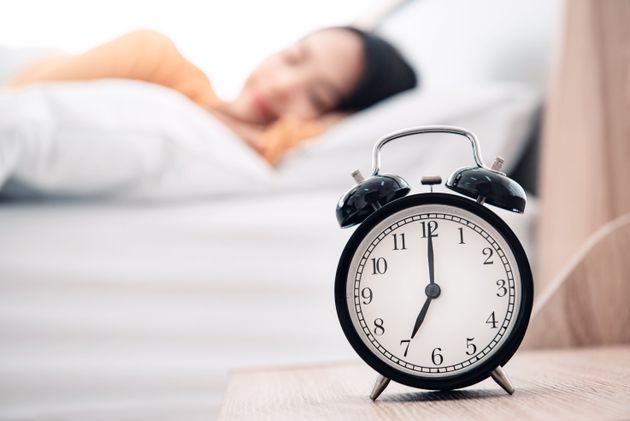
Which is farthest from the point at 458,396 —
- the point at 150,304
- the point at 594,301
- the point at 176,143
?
the point at 176,143

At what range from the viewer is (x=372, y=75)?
1.84 meters

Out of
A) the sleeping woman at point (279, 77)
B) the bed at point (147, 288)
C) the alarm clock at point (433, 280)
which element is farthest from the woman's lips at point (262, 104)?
the alarm clock at point (433, 280)

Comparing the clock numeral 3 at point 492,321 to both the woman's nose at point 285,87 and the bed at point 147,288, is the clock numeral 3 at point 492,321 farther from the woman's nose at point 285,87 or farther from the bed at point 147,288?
the woman's nose at point 285,87

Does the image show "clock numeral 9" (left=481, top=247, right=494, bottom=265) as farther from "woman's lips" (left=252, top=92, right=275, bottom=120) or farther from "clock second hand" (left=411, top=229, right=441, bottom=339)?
"woman's lips" (left=252, top=92, right=275, bottom=120)

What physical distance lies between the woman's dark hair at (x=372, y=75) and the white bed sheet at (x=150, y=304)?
0.62m

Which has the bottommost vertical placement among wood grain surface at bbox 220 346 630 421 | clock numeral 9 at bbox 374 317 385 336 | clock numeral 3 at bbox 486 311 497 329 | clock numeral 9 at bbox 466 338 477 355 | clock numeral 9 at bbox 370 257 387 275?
wood grain surface at bbox 220 346 630 421

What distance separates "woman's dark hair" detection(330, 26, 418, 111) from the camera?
72.0 inches

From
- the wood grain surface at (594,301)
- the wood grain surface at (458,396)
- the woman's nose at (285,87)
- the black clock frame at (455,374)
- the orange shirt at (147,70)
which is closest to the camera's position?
the wood grain surface at (458,396)

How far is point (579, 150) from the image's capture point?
1.36 metres

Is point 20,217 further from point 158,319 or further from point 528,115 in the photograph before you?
point 528,115

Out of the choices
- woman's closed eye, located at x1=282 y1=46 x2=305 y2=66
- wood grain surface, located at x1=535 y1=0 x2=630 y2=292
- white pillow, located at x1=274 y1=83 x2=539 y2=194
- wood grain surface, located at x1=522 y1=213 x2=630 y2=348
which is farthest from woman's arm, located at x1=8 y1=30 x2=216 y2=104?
wood grain surface, located at x1=522 y1=213 x2=630 y2=348

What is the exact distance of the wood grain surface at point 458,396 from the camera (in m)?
0.50

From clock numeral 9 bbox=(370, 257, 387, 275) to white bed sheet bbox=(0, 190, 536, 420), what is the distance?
2.03 feet

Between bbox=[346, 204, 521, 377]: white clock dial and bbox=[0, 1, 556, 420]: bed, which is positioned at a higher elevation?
bbox=[346, 204, 521, 377]: white clock dial
